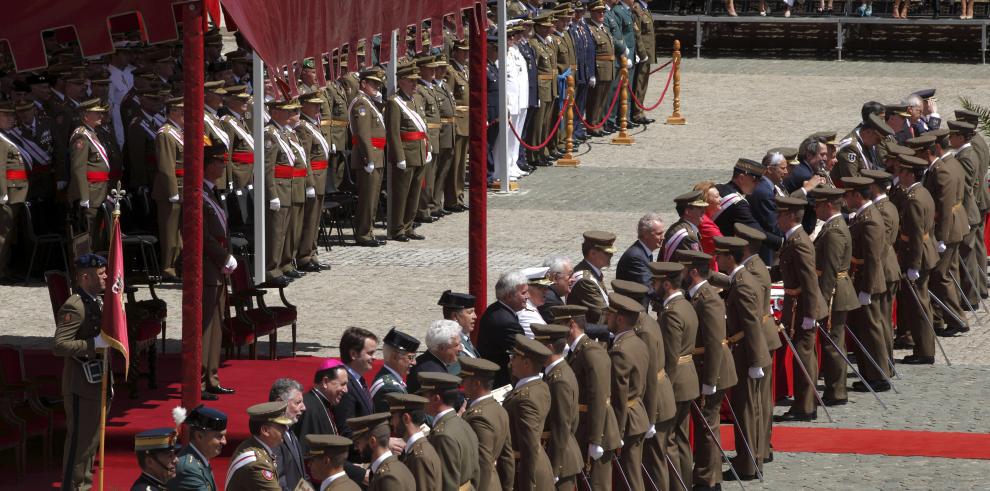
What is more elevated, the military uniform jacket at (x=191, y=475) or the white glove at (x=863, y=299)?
the military uniform jacket at (x=191, y=475)

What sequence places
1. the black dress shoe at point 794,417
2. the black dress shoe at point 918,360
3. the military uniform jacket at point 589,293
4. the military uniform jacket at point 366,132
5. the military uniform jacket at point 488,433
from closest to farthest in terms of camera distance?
the military uniform jacket at point 488,433, the military uniform jacket at point 589,293, the black dress shoe at point 794,417, the black dress shoe at point 918,360, the military uniform jacket at point 366,132

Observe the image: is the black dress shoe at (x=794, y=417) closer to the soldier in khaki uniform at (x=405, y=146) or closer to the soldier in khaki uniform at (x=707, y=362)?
the soldier in khaki uniform at (x=707, y=362)

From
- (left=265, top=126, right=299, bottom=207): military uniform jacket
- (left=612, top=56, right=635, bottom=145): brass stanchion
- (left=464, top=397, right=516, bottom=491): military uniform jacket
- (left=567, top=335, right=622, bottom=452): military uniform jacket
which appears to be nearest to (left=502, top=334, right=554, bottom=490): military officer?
(left=464, top=397, right=516, bottom=491): military uniform jacket

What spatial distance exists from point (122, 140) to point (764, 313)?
8.41 meters

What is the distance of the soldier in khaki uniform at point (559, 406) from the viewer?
10656 mm

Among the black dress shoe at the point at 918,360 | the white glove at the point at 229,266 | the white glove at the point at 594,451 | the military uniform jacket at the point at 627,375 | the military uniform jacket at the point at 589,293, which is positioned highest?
the white glove at the point at 229,266

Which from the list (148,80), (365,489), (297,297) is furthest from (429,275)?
(365,489)

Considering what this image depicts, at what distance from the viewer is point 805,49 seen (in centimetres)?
3541

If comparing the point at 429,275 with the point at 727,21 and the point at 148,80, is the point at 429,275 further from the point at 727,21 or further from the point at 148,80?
the point at 727,21

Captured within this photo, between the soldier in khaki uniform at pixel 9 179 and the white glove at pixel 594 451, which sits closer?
the white glove at pixel 594 451

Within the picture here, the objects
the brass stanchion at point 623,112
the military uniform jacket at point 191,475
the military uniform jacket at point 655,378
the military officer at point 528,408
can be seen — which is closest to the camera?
the military uniform jacket at point 191,475

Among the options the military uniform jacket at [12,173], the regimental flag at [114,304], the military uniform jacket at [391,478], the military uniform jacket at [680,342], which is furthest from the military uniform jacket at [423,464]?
the military uniform jacket at [12,173]

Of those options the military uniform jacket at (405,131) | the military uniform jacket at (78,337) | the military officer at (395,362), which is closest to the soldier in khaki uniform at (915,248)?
the military uniform jacket at (405,131)

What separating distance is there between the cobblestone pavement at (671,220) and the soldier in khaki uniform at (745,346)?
0.26 metres
